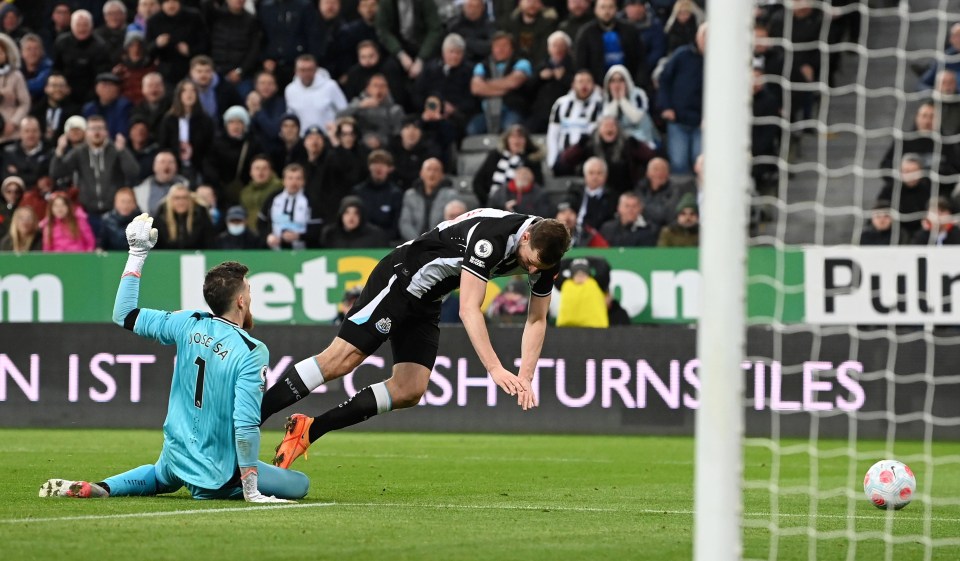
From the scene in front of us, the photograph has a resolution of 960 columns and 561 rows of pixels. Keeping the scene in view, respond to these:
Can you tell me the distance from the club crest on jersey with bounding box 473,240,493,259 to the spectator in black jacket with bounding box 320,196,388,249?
852 cm

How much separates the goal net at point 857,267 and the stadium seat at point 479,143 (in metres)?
3.36

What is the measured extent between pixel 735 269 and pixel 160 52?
1615cm

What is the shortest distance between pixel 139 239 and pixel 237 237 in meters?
9.67

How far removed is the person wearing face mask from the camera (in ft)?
58.0

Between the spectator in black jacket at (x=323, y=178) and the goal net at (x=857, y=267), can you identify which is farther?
the spectator in black jacket at (x=323, y=178)

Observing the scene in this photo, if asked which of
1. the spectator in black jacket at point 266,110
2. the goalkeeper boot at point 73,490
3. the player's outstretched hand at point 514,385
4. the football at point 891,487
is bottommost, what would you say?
the football at point 891,487

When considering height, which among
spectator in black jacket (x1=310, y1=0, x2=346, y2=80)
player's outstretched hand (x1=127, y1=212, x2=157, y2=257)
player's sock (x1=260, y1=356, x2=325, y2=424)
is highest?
spectator in black jacket (x1=310, y1=0, x2=346, y2=80)

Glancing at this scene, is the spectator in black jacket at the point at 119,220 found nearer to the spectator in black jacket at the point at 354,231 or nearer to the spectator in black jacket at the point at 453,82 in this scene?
the spectator in black jacket at the point at 354,231

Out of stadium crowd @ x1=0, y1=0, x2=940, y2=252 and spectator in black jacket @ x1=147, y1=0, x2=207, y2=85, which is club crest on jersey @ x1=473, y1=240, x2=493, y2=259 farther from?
spectator in black jacket @ x1=147, y1=0, x2=207, y2=85

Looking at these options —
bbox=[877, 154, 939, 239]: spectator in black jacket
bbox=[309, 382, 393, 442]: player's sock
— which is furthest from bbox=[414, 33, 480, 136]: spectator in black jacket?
bbox=[309, 382, 393, 442]: player's sock

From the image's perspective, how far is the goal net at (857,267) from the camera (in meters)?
13.2

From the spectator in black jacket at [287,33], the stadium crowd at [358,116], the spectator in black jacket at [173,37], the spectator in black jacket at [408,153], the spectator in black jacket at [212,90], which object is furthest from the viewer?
the spectator in black jacket at [173,37]

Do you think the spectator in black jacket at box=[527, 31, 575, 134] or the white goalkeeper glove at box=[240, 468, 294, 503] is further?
the spectator in black jacket at box=[527, 31, 575, 134]

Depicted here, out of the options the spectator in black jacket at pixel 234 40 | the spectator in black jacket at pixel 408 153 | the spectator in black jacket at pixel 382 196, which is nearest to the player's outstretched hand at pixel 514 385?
the spectator in black jacket at pixel 382 196
